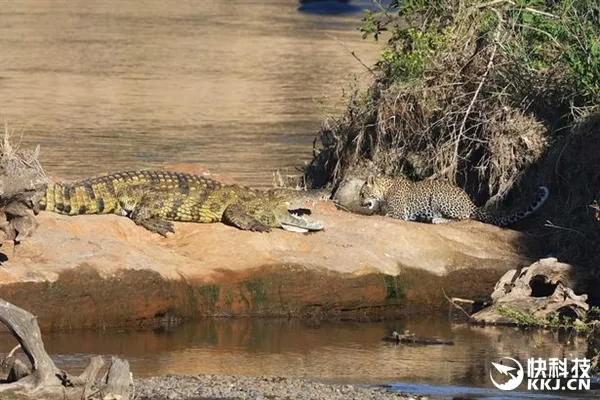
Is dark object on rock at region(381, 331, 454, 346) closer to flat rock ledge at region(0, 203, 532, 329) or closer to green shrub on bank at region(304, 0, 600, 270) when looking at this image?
flat rock ledge at region(0, 203, 532, 329)

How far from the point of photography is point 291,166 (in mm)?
19156

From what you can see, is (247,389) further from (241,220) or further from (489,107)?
(489,107)

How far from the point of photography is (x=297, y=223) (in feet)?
40.6

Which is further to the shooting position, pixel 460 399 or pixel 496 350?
pixel 496 350

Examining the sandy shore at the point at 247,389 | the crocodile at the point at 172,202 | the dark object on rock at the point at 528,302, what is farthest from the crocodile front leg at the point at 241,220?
the sandy shore at the point at 247,389

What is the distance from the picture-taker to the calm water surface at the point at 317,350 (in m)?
9.87

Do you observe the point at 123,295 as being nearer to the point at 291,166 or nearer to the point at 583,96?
the point at 583,96

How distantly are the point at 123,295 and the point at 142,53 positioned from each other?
2312 cm

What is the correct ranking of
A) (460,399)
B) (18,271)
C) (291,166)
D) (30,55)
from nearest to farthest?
(460,399), (18,271), (291,166), (30,55)

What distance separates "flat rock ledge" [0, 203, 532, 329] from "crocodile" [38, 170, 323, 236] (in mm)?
182

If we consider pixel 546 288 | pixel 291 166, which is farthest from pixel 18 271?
pixel 291 166

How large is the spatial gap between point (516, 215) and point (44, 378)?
648 centimetres

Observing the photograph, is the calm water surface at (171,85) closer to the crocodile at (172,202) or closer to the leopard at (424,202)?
the leopard at (424,202)

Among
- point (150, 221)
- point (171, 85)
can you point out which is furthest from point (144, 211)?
point (171, 85)
